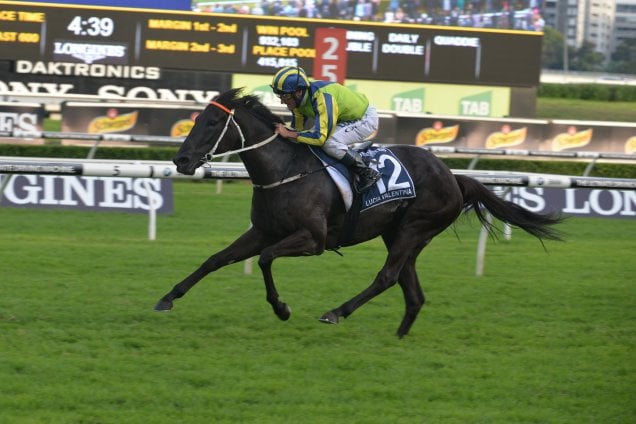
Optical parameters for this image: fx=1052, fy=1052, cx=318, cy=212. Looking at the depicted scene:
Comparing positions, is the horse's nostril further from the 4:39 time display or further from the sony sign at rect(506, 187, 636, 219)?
the 4:39 time display

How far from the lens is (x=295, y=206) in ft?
18.1

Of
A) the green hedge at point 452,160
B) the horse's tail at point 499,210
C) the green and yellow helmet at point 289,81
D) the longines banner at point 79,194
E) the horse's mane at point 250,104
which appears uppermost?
the green and yellow helmet at point 289,81

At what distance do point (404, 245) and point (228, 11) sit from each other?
15981mm

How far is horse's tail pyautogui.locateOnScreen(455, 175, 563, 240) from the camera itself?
6241mm

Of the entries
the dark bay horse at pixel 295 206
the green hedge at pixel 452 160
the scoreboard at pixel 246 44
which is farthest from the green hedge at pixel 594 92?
the dark bay horse at pixel 295 206

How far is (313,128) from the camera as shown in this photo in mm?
5566

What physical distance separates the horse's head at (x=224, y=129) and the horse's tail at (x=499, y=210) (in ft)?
4.23

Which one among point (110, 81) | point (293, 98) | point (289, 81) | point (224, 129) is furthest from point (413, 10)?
point (224, 129)

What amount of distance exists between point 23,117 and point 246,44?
19.7ft

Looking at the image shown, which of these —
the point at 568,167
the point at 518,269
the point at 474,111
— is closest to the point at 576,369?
the point at 518,269

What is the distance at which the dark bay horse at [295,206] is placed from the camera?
5.46 meters

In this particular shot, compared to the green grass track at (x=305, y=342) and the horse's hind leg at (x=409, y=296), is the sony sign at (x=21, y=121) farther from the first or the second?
the horse's hind leg at (x=409, y=296)

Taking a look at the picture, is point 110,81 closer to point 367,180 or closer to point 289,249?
point 367,180

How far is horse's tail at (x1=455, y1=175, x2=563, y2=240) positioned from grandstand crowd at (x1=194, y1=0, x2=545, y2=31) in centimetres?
1536
